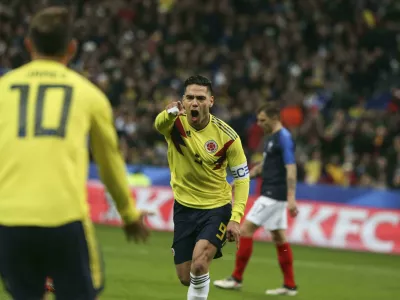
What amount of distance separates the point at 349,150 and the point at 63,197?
1509 centimetres

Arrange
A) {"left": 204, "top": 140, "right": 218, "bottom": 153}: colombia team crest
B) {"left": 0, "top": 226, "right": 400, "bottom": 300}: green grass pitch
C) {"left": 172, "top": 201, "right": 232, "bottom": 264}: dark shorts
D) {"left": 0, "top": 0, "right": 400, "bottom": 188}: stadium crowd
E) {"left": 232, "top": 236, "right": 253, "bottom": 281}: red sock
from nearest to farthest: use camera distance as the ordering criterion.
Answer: {"left": 172, "top": 201, "right": 232, "bottom": 264}: dark shorts < {"left": 204, "top": 140, "right": 218, "bottom": 153}: colombia team crest < {"left": 0, "top": 226, "right": 400, "bottom": 300}: green grass pitch < {"left": 232, "top": 236, "right": 253, "bottom": 281}: red sock < {"left": 0, "top": 0, "right": 400, "bottom": 188}: stadium crowd

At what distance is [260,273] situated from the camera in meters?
12.7

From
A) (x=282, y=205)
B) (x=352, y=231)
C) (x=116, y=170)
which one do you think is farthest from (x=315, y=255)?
(x=116, y=170)

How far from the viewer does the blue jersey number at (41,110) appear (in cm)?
430

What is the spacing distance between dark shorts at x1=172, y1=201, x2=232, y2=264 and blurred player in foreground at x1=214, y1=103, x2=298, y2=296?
2733mm

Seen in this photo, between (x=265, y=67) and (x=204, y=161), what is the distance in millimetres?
14348

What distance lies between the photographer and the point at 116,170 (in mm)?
4520

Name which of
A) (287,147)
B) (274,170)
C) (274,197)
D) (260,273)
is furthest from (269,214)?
(260,273)

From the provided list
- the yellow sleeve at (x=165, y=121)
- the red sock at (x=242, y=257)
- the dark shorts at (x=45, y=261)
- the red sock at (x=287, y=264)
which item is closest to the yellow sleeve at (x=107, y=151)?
the dark shorts at (x=45, y=261)

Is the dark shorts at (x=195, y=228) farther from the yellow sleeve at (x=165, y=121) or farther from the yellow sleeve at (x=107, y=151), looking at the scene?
the yellow sleeve at (x=107, y=151)

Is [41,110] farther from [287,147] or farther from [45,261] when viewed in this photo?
[287,147]

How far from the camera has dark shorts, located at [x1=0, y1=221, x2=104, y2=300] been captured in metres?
4.26

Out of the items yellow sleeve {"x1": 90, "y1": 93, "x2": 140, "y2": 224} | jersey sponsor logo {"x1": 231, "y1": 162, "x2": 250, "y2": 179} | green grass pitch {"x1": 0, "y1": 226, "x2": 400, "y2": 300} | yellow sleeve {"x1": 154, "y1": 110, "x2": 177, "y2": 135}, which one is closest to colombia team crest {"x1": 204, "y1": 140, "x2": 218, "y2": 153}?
jersey sponsor logo {"x1": 231, "y1": 162, "x2": 250, "y2": 179}

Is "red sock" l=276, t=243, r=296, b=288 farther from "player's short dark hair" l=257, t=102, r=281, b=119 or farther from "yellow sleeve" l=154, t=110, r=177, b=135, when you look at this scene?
"yellow sleeve" l=154, t=110, r=177, b=135
